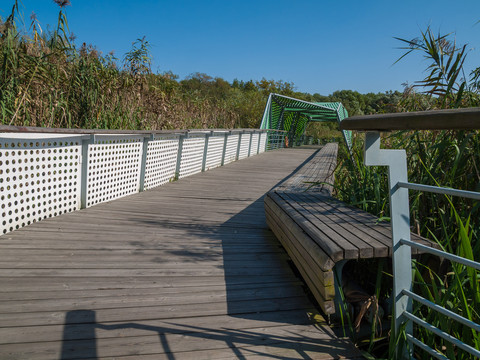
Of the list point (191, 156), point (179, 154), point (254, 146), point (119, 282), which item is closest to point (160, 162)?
point (179, 154)

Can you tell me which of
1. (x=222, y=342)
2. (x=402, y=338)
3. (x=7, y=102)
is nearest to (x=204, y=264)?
(x=222, y=342)

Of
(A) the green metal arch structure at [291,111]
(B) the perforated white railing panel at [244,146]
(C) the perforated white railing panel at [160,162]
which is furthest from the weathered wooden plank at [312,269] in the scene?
(A) the green metal arch structure at [291,111]

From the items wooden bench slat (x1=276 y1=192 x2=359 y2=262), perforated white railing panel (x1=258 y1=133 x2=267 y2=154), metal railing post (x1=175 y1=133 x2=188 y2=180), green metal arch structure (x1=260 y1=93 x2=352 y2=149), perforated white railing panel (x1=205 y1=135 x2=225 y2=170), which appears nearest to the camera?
wooden bench slat (x1=276 y1=192 x2=359 y2=262)

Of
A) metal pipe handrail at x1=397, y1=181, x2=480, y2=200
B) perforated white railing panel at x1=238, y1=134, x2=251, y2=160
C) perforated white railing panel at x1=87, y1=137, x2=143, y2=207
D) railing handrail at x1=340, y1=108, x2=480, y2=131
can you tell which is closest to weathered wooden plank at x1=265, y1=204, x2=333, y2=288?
metal pipe handrail at x1=397, y1=181, x2=480, y2=200

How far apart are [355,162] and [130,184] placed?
11.7ft

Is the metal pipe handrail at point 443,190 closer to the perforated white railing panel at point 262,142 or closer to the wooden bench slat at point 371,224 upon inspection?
the wooden bench slat at point 371,224

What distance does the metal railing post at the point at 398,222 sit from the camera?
173 centimetres

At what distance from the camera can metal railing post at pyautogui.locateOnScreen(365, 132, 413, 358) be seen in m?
1.73

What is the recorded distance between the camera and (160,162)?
6.90m

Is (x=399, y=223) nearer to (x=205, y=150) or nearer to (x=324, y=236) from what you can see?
(x=324, y=236)

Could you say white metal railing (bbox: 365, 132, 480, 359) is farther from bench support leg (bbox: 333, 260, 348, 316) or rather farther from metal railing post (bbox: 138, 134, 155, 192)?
metal railing post (bbox: 138, 134, 155, 192)

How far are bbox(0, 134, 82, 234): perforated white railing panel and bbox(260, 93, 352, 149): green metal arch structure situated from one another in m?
10.8

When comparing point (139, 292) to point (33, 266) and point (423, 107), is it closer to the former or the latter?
point (33, 266)

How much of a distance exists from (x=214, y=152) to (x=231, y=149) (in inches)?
71.6
